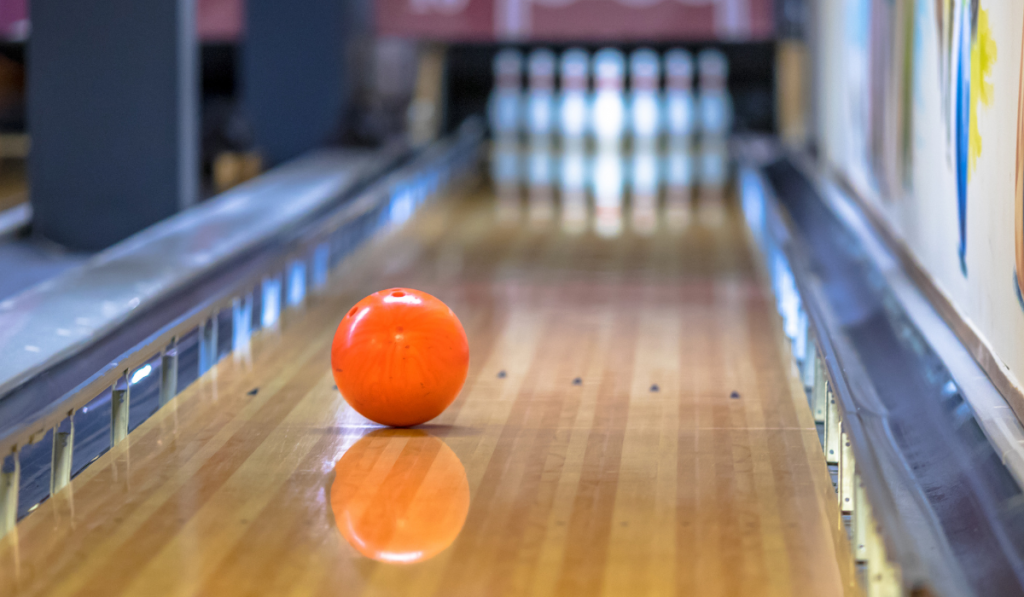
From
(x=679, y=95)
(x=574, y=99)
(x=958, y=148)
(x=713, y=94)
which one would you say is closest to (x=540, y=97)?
(x=574, y=99)

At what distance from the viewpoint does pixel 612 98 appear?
9836 millimetres

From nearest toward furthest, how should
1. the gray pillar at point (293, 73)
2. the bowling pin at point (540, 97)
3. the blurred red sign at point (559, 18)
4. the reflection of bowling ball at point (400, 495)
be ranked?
the reflection of bowling ball at point (400, 495) < the gray pillar at point (293, 73) < the bowling pin at point (540, 97) < the blurred red sign at point (559, 18)

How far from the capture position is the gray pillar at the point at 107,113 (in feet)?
15.2

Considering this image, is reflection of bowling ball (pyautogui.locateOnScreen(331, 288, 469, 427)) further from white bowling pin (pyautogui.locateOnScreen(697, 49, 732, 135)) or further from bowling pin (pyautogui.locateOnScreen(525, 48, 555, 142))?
white bowling pin (pyautogui.locateOnScreen(697, 49, 732, 135))

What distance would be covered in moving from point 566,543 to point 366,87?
21.8ft

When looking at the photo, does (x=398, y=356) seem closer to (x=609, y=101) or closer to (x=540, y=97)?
(x=540, y=97)

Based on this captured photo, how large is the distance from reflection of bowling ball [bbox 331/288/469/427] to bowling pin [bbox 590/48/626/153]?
6.40 metres

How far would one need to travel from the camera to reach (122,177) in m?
4.77

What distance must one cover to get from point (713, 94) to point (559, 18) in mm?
3561

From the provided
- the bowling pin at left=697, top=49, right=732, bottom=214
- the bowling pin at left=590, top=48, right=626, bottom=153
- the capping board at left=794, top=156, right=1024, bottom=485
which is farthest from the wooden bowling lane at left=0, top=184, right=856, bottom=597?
the bowling pin at left=590, top=48, right=626, bottom=153

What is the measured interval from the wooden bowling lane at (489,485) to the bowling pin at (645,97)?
5648mm

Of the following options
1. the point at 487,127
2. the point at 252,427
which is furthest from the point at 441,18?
the point at 252,427

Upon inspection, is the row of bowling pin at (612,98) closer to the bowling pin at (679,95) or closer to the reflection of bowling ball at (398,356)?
the bowling pin at (679,95)

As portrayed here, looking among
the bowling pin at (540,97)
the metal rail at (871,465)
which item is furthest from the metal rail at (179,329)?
the bowling pin at (540,97)
